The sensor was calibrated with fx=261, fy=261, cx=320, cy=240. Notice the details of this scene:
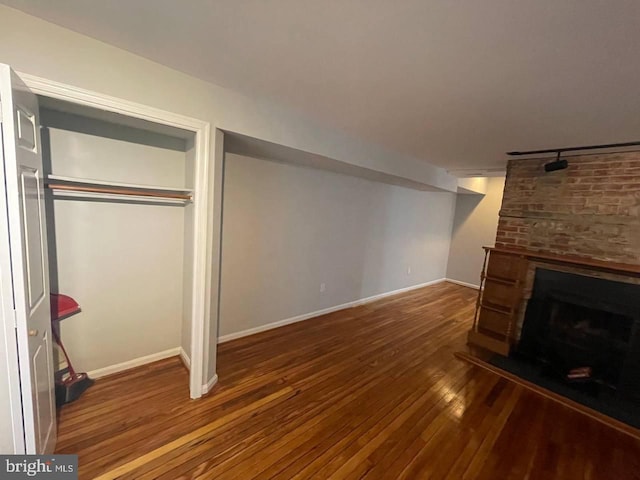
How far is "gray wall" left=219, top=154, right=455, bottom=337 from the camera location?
2939 mm

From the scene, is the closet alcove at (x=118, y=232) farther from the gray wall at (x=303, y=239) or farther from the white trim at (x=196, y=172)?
the gray wall at (x=303, y=239)

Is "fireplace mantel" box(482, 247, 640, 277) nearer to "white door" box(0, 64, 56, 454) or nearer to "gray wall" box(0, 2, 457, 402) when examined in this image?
"gray wall" box(0, 2, 457, 402)

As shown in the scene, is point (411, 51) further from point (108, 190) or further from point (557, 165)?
point (557, 165)

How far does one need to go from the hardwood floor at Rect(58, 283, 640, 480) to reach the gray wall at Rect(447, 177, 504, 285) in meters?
4.02

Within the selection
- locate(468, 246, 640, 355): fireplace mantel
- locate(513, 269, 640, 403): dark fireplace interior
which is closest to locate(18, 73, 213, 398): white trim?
locate(468, 246, 640, 355): fireplace mantel

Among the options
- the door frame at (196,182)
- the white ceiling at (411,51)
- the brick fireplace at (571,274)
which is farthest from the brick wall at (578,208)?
the door frame at (196,182)

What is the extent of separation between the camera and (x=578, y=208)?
112 inches

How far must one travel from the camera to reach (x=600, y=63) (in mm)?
1288

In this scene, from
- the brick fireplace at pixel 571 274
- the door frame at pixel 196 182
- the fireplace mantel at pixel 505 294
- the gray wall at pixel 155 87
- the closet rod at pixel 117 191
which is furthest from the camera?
the fireplace mantel at pixel 505 294

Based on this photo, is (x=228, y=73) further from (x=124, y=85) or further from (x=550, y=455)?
(x=550, y=455)

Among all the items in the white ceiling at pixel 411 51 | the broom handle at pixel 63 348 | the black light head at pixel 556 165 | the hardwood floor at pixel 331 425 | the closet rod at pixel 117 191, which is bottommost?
the hardwood floor at pixel 331 425

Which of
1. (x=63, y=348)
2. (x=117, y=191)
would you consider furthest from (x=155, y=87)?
(x=63, y=348)

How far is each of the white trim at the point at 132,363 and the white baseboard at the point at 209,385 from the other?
2.11 ft

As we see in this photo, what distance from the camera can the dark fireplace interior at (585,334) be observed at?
2.46 m
